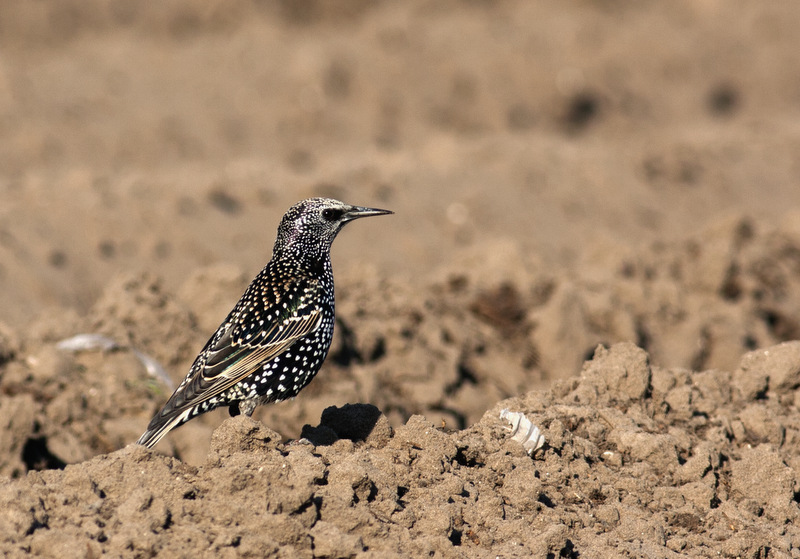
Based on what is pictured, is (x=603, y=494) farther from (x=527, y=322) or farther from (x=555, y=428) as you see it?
(x=527, y=322)

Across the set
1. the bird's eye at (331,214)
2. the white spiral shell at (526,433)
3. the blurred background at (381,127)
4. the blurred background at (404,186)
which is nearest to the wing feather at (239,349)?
the bird's eye at (331,214)

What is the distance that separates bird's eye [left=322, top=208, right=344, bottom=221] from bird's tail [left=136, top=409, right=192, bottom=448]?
1.55 metres

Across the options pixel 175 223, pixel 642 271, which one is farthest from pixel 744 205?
pixel 175 223

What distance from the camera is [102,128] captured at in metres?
16.9

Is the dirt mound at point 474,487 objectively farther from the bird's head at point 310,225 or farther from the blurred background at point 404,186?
the bird's head at point 310,225

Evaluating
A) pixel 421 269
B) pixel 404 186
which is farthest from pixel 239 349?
pixel 404 186

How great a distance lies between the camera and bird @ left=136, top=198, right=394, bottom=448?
17.9 feet

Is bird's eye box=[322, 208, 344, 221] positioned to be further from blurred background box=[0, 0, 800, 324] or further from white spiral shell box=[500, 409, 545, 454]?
blurred background box=[0, 0, 800, 324]

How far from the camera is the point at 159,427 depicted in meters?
5.38

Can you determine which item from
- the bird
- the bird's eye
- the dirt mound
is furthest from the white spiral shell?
the bird's eye

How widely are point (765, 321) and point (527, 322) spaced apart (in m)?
2.76

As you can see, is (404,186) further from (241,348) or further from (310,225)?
(241,348)

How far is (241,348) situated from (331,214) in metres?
1.16

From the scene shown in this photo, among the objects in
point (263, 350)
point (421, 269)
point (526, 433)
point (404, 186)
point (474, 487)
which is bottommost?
point (421, 269)
